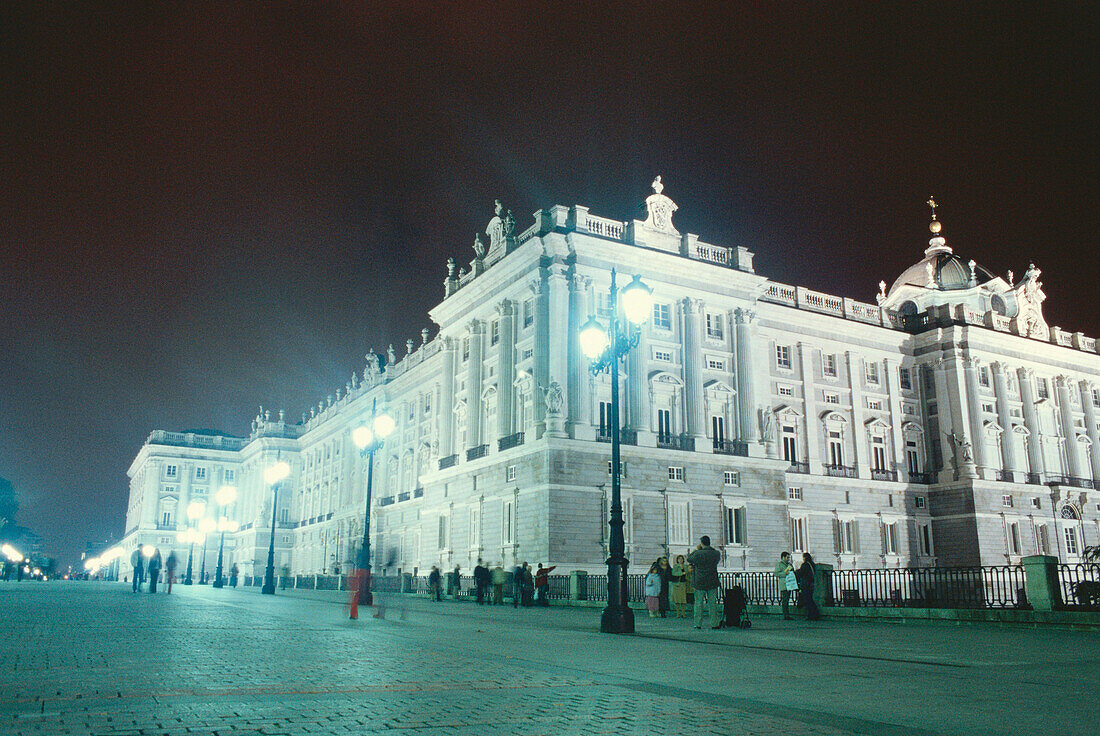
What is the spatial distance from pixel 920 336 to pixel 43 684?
197 feet

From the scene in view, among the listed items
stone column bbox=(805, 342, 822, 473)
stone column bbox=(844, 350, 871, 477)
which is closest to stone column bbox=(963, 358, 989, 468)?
stone column bbox=(844, 350, 871, 477)

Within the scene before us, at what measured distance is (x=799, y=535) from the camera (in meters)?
50.7

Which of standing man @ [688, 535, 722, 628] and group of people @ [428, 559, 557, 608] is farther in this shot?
group of people @ [428, 559, 557, 608]

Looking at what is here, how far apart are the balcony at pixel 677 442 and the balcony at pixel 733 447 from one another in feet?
5.87

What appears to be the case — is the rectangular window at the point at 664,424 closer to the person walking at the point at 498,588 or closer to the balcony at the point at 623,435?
the balcony at the point at 623,435

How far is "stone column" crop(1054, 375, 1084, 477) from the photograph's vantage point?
6094 centimetres

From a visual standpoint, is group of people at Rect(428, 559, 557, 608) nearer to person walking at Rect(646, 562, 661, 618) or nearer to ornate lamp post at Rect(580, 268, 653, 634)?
person walking at Rect(646, 562, 661, 618)

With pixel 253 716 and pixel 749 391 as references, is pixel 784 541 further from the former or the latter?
pixel 253 716

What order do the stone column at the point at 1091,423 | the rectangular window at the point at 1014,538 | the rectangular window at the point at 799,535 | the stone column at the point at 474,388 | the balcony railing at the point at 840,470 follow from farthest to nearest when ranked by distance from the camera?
the stone column at the point at 1091,423 → the rectangular window at the point at 1014,538 → the balcony railing at the point at 840,470 → the rectangular window at the point at 799,535 → the stone column at the point at 474,388

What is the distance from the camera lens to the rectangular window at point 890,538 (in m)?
54.0

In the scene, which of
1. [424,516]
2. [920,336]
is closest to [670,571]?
[424,516]

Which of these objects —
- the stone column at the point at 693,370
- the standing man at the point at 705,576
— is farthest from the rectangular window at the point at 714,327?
the standing man at the point at 705,576

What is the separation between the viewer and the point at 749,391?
156ft

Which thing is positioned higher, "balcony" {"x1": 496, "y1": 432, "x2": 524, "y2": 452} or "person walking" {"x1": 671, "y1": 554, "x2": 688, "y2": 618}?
"balcony" {"x1": 496, "y1": 432, "x2": 524, "y2": 452}
